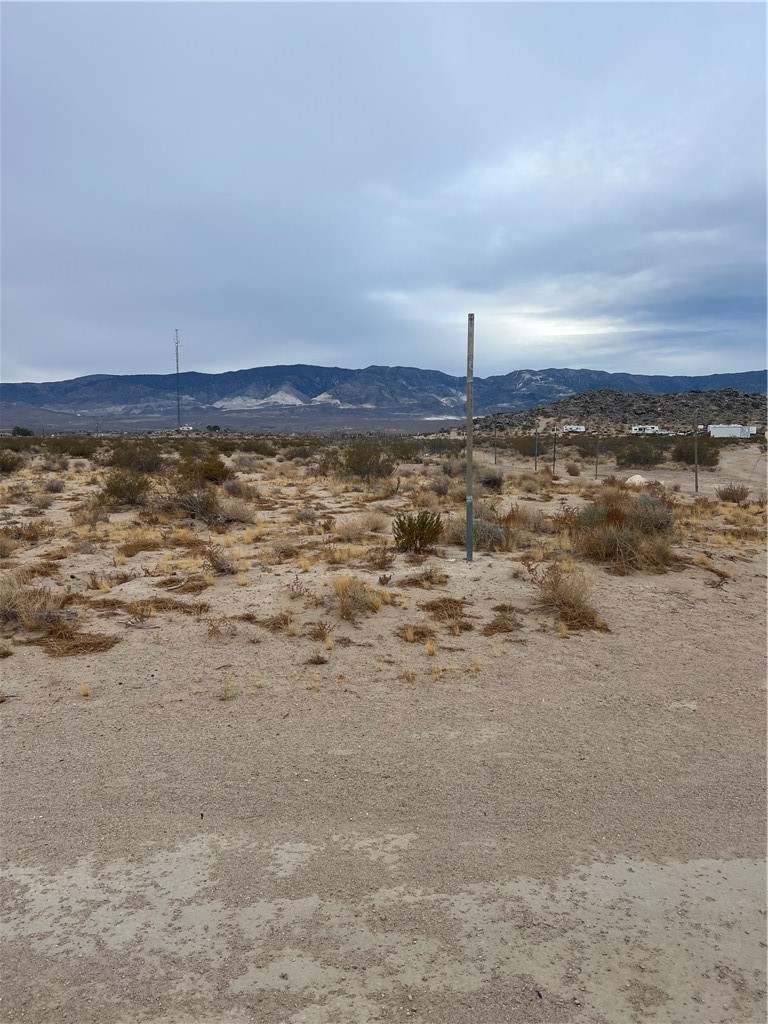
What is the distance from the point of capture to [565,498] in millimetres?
20500

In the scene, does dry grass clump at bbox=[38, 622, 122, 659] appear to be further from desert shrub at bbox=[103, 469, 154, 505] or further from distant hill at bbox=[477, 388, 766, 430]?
distant hill at bbox=[477, 388, 766, 430]

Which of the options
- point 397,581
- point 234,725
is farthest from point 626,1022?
point 397,581

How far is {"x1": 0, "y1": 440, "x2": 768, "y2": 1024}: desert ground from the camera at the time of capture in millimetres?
2924

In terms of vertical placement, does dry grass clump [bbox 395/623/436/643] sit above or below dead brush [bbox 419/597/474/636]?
below

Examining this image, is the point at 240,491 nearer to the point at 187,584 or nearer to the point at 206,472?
the point at 206,472

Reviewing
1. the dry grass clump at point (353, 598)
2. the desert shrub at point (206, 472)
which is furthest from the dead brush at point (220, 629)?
the desert shrub at point (206, 472)

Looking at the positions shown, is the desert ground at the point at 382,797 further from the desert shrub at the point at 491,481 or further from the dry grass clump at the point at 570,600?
the desert shrub at the point at 491,481

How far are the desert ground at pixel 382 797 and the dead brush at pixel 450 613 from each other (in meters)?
0.06

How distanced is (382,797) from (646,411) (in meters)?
84.8

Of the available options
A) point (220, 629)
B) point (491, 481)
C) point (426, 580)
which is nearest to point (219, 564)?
point (220, 629)

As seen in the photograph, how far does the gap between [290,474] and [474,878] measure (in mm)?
24465

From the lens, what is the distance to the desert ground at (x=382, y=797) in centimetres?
292

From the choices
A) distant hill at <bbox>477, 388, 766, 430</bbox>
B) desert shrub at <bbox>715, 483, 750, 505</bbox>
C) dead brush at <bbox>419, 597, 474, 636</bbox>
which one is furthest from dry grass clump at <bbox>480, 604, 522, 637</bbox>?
distant hill at <bbox>477, 388, 766, 430</bbox>

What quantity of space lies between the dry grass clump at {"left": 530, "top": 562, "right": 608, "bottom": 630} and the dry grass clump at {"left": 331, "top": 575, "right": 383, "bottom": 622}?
2.27 meters
